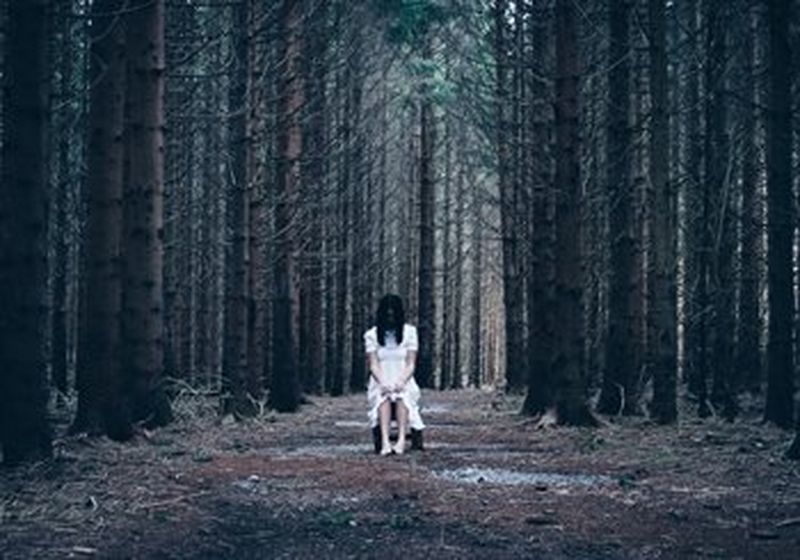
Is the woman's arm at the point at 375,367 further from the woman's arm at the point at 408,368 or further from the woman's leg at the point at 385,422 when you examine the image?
the woman's leg at the point at 385,422

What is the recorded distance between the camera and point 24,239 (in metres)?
8.26

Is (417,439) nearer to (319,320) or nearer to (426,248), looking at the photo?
(319,320)

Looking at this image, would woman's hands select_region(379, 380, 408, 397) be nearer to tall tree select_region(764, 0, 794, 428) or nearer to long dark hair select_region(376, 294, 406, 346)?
long dark hair select_region(376, 294, 406, 346)

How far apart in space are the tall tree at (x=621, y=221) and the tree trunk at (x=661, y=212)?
0.68 metres

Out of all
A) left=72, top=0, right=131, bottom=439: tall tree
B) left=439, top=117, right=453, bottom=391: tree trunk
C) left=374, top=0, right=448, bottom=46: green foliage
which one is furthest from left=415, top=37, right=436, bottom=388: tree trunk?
left=72, top=0, right=131, bottom=439: tall tree

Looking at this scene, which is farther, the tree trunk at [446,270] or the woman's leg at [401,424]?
the tree trunk at [446,270]

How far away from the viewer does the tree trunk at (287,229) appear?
19391 mm

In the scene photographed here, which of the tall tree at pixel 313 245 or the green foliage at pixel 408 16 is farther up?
the green foliage at pixel 408 16

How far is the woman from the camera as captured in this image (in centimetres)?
1262

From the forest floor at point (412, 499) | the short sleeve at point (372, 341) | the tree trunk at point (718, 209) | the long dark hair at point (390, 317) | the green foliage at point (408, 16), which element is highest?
the green foliage at point (408, 16)

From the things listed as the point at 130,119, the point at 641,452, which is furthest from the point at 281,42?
the point at 641,452

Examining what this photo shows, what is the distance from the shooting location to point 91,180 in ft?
38.0

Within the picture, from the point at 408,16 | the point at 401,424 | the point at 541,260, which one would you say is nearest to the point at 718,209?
the point at 541,260

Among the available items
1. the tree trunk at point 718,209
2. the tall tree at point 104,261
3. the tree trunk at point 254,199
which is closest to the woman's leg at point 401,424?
the tall tree at point 104,261
